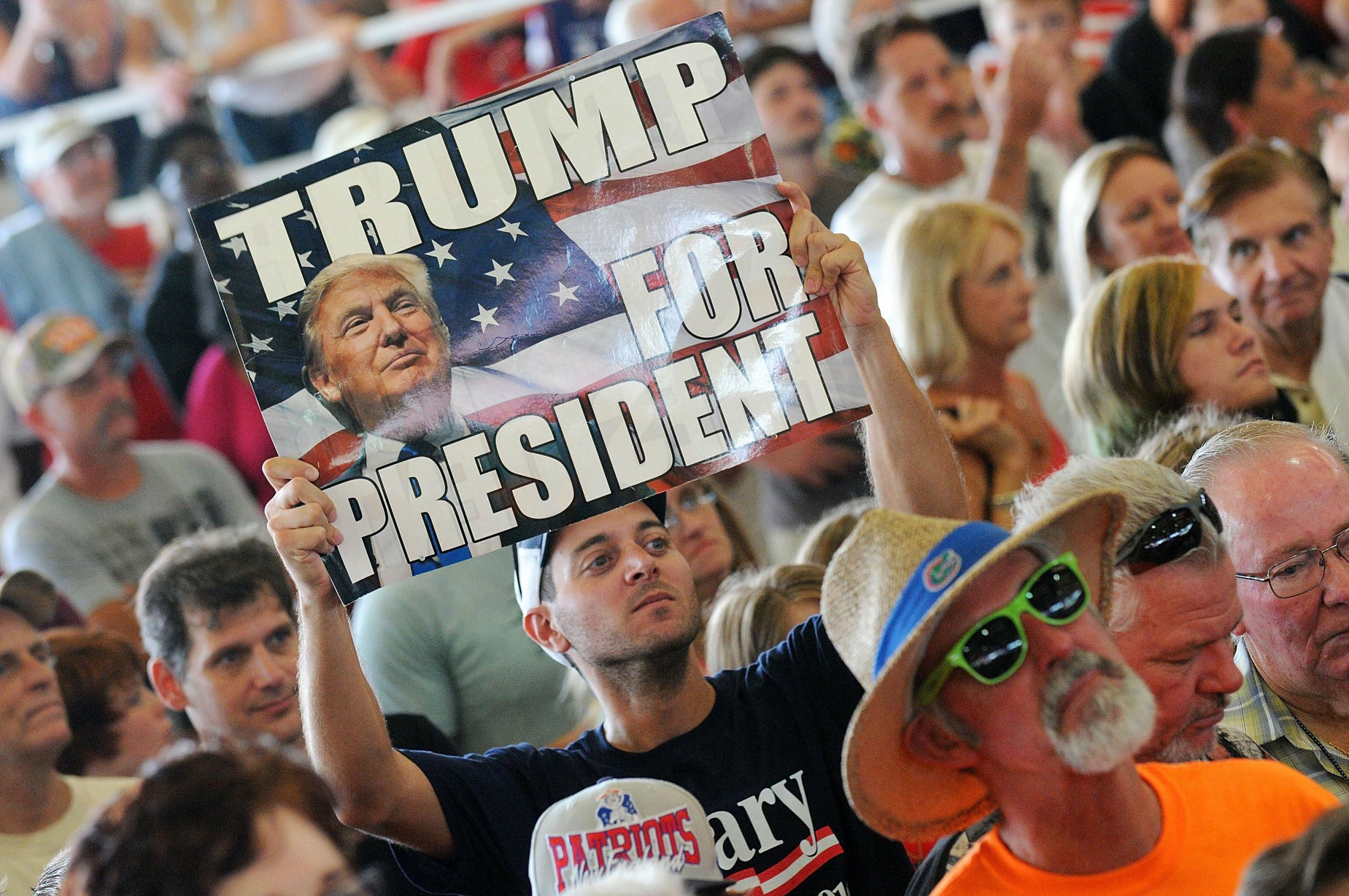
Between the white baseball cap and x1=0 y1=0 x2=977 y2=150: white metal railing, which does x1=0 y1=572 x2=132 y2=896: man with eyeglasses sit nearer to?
the white baseball cap

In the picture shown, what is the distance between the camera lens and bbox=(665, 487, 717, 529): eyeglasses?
3.16 metres

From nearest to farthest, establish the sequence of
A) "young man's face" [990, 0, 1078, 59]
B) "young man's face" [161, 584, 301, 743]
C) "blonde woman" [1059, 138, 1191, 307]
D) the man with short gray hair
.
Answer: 1. "young man's face" [161, 584, 301, 743]
2. the man with short gray hair
3. "blonde woman" [1059, 138, 1191, 307]
4. "young man's face" [990, 0, 1078, 59]

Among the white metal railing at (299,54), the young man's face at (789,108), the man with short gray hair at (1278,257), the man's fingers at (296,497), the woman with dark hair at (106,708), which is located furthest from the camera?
the white metal railing at (299,54)

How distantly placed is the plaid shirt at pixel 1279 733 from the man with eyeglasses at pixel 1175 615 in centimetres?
17

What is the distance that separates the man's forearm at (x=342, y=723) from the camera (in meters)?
1.94

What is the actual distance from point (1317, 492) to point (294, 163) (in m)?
4.14

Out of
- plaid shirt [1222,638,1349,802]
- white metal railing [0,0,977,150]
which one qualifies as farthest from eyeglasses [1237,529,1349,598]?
white metal railing [0,0,977,150]

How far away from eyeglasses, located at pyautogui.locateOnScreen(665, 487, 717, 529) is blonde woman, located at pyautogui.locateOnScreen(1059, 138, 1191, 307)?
3.97 ft

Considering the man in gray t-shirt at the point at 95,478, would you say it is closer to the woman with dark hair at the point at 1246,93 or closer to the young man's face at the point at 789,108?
the young man's face at the point at 789,108

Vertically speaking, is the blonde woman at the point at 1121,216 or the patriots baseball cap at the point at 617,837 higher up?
the blonde woman at the point at 1121,216

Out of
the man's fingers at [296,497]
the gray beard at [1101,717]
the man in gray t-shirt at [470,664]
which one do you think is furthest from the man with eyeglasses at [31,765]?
the gray beard at [1101,717]

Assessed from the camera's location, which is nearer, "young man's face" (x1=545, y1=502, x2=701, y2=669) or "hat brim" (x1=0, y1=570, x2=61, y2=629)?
"young man's face" (x1=545, y1=502, x2=701, y2=669)

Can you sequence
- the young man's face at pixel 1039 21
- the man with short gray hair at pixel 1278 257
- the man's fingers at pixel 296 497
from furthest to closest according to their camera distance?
the young man's face at pixel 1039 21 < the man with short gray hair at pixel 1278 257 < the man's fingers at pixel 296 497

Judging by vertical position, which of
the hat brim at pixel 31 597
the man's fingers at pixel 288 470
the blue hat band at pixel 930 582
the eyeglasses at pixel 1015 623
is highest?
the man's fingers at pixel 288 470
